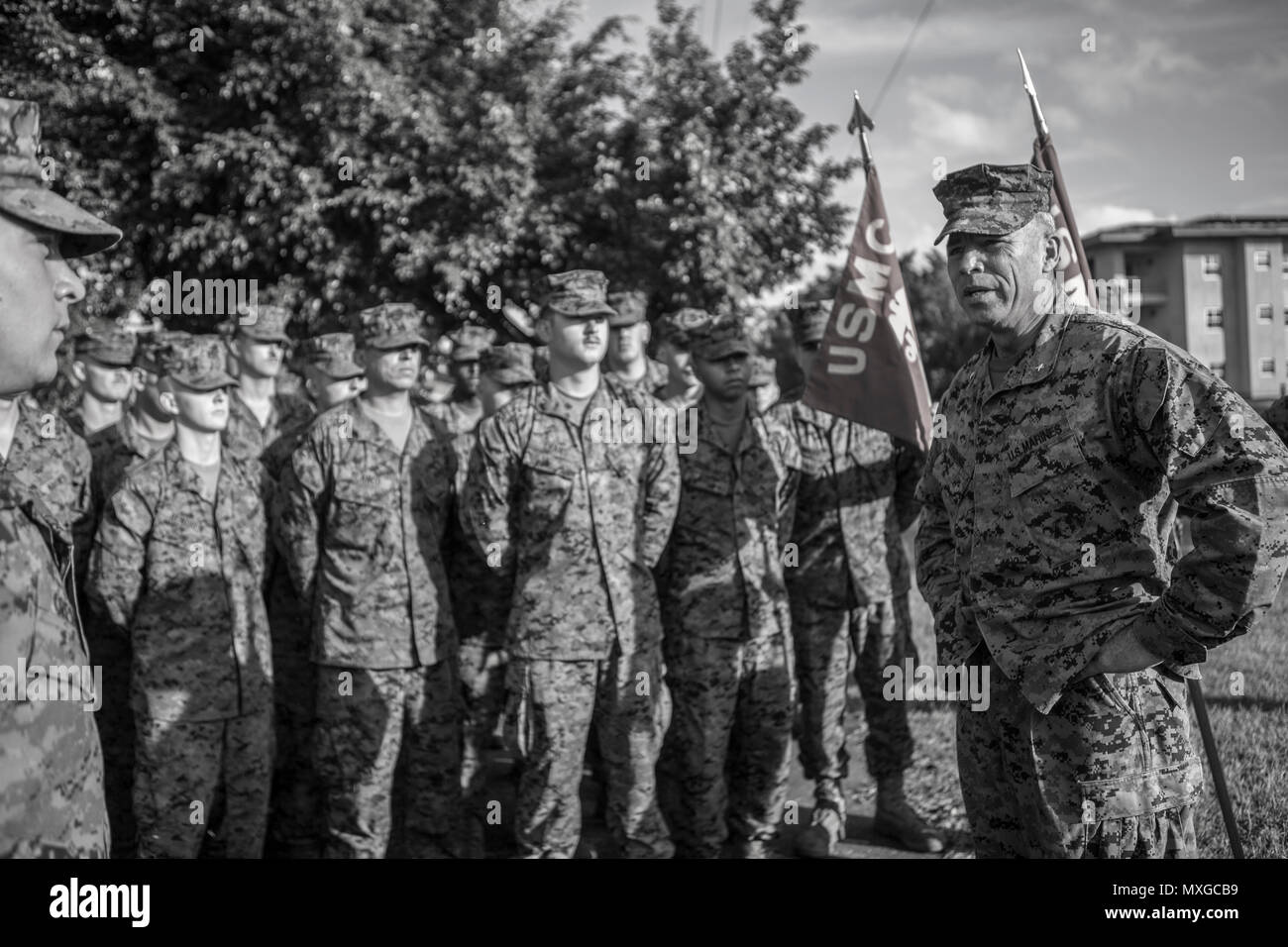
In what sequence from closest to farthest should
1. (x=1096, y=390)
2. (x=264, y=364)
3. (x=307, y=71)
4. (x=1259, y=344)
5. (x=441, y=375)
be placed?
1. (x=1096, y=390)
2. (x=264, y=364)
3. (x=441, y=375)
4. (x=307, y=71)
5. (x=1259, y=344)

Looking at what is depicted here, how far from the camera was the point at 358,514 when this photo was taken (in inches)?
186

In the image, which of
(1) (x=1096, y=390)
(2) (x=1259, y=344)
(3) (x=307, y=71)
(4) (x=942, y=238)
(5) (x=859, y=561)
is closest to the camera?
(1) (x=1096, y=390)

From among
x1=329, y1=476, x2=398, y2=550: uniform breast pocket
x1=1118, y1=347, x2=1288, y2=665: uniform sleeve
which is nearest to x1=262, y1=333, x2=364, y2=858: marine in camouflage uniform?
x1=329, y1=476, x2=398, y2=550: uniform breast pocket

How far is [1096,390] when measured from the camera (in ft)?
8.53

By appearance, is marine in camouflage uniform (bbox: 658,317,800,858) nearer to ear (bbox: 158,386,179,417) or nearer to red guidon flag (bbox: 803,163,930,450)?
red guidon flag (bbox: 803,163,930,450)

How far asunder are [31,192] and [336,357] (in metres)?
4.05

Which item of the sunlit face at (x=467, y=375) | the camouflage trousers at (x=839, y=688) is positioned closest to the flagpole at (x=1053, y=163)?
the camouflage trousers at (x=839, y=688)

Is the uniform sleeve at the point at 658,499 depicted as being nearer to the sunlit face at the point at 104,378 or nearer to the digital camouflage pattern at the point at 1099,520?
the digital camouflage pattern at the point at 1099,520

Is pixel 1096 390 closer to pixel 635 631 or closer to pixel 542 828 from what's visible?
pixel 635 631

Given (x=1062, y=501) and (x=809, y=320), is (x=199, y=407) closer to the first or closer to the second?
A: (x=809, y=320)

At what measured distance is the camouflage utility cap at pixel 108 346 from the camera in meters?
6.20

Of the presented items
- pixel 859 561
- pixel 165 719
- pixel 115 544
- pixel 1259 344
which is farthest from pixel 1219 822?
pixel 1259 344

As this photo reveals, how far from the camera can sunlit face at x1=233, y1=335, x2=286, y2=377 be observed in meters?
6.47

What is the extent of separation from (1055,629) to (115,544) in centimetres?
367
